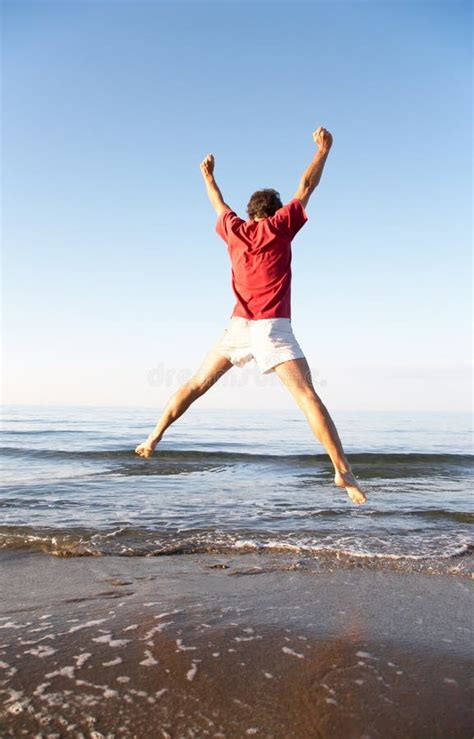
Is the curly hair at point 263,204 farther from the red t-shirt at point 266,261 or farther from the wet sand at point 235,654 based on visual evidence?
the wet sand at point 235,654

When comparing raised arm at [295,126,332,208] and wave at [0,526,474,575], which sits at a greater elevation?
raised arm at [295,126,332,208]

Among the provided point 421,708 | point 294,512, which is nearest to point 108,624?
point 421,708

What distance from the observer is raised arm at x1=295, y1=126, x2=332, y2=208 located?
4.43m

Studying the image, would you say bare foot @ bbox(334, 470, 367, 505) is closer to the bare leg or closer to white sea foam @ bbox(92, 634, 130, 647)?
the bare leg

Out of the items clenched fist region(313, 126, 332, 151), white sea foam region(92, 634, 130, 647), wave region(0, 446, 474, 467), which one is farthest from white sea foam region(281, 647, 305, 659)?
wave region(0, 446, 474, 467)

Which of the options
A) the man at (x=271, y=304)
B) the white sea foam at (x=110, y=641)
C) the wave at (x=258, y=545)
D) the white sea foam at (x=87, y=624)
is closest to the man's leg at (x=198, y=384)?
the man at (x=271, y=304)

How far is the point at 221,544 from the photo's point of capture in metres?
5.31

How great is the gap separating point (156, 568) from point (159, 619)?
1.29 m

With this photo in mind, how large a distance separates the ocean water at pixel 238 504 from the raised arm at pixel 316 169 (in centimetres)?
305

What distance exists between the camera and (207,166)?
5148 mm

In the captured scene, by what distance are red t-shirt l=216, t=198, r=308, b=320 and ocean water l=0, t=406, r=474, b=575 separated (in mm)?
2206

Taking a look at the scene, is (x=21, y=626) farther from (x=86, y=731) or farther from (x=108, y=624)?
(x=86, y=731)

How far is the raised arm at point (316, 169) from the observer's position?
4.43m

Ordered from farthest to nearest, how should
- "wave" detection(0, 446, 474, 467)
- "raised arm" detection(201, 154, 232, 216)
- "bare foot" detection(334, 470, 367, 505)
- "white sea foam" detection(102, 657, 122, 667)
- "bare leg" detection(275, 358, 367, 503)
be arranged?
"wave" detection(0, 446, 474, 467)
"raised arm" detection(201, 154, 232, 216)
"bare foot" detection(334, 470, 367, 505)
"bare leg" detection(275, 358, 367, 503)
"white sea foam" detection(102, 657, 122, 667)
